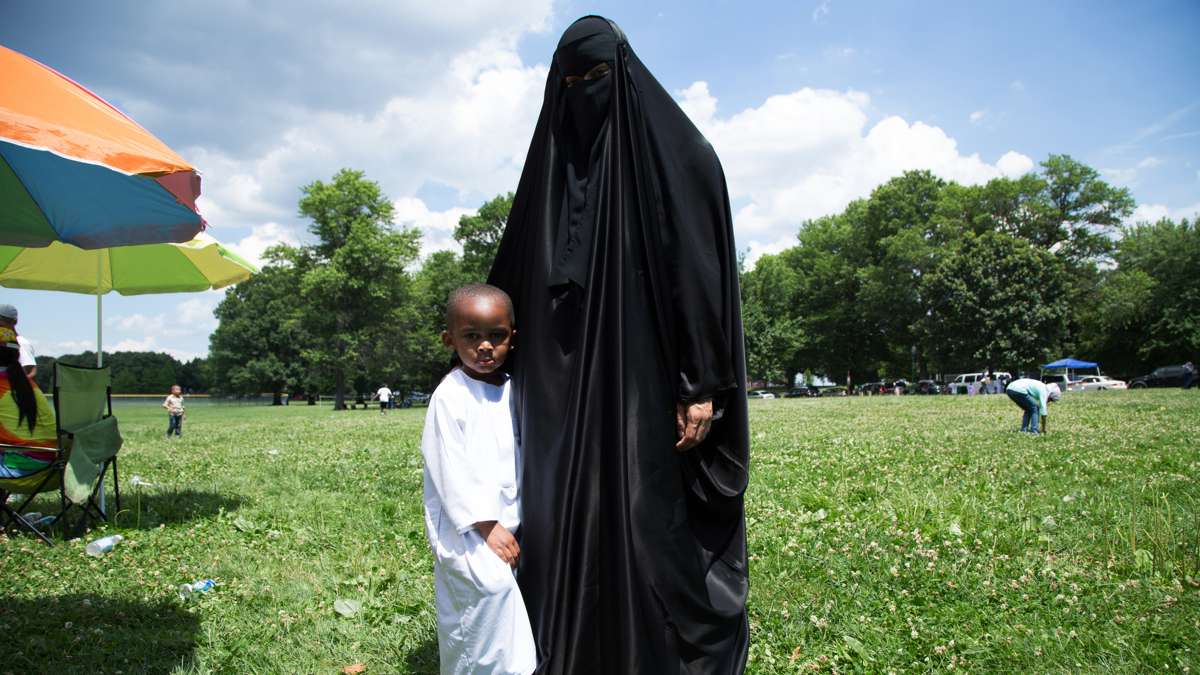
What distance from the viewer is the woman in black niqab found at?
2223mm

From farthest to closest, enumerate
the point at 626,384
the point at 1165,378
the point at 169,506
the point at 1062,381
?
the point at 1062,381
the point at 1165,378
the point at 169,506
the point at 626,384

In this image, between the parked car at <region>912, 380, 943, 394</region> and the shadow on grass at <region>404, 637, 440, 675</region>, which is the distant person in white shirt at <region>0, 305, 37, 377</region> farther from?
the parked car at <region>912, 380, 943, 394</region>

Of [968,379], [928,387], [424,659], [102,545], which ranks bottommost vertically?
[928,387]

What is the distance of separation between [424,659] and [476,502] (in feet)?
5.55

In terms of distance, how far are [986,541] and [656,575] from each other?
370 cm

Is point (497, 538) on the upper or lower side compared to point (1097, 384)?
upper

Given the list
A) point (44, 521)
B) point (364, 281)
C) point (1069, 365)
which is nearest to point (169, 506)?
point (44, 521)

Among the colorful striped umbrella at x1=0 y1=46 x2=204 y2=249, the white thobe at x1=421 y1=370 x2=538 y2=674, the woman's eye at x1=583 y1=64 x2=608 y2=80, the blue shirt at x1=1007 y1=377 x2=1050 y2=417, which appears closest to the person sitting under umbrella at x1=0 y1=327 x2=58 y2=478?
the colorful striped umbrella at x1=0 y1=46 x2=204 y2=249

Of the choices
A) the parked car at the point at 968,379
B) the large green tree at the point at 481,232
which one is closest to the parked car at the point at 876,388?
the parked car at the point at 968,379

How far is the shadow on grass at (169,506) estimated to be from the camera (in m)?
6.32

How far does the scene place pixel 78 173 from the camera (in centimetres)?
459

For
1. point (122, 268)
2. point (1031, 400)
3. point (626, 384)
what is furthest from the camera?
point (1031, 400)

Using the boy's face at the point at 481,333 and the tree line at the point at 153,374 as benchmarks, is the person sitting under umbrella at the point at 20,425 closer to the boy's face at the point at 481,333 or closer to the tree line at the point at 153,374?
the boy's face at the point at 481,333

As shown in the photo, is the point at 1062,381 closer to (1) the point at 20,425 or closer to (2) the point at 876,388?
(2) the point at 876,388
